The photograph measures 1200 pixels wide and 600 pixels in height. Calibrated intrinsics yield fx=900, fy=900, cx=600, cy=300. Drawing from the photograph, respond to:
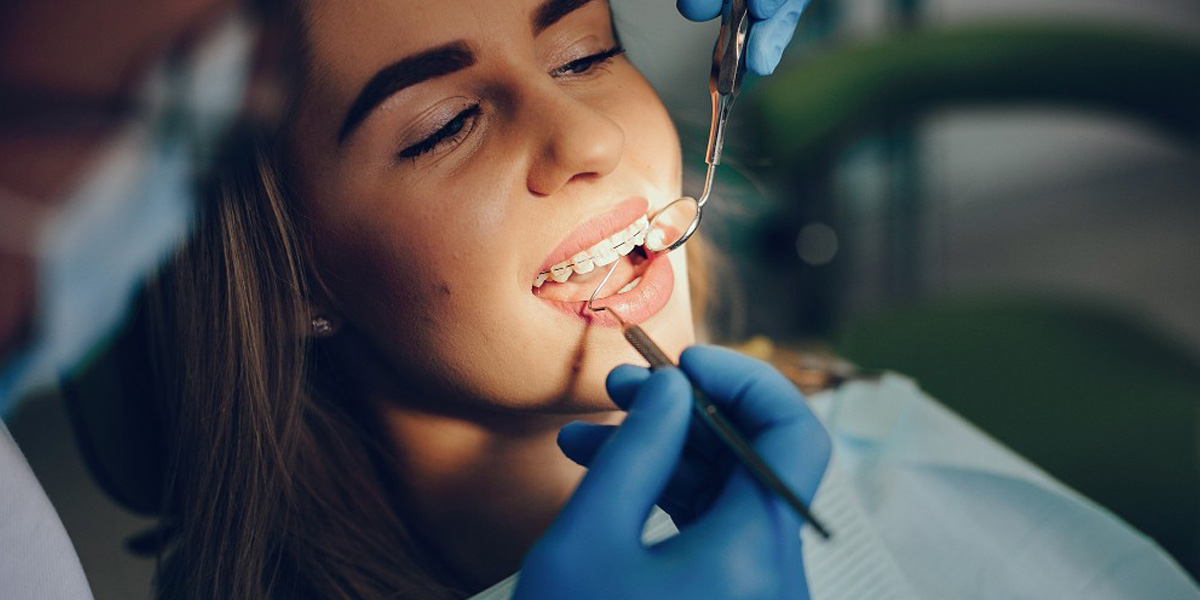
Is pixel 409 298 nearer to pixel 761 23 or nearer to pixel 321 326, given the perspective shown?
pixel 321 326

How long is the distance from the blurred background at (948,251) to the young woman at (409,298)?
3.8 inches

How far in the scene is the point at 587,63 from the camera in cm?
60

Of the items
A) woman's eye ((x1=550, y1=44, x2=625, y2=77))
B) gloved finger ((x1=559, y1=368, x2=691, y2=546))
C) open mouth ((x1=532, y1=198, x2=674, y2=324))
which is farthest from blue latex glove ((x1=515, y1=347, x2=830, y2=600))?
woman's eye ((x1=550, y1=44, x2=625, y2=77))

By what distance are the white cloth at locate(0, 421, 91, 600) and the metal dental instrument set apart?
0.42m

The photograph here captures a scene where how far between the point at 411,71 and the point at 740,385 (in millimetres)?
267

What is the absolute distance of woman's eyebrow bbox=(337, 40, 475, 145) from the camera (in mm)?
528

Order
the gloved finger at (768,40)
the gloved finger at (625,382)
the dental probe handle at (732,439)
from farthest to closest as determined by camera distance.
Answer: the gloved finger at (768,40), the gloved finger at (625,382), the dental probe handle at (732,439)

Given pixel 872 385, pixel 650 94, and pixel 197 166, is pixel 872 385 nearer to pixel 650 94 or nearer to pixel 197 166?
pixel 650 94

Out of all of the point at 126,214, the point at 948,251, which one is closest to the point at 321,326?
the point at 126,214

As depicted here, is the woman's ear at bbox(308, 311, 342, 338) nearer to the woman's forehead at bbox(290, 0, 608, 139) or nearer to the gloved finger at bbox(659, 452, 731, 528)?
the woman's forehead at bbox(290, 0, 608, 139)

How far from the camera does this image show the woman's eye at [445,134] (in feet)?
1.82

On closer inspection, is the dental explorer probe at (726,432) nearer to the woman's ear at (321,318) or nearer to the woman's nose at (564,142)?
the woman's nose at (564,142)

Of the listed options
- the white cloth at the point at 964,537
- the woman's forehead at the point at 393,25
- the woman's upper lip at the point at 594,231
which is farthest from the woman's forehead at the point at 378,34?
the white cloth at the point at 964,537

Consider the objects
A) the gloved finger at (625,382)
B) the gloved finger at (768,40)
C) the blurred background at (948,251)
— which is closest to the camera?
the gloved finger at (625,382)
